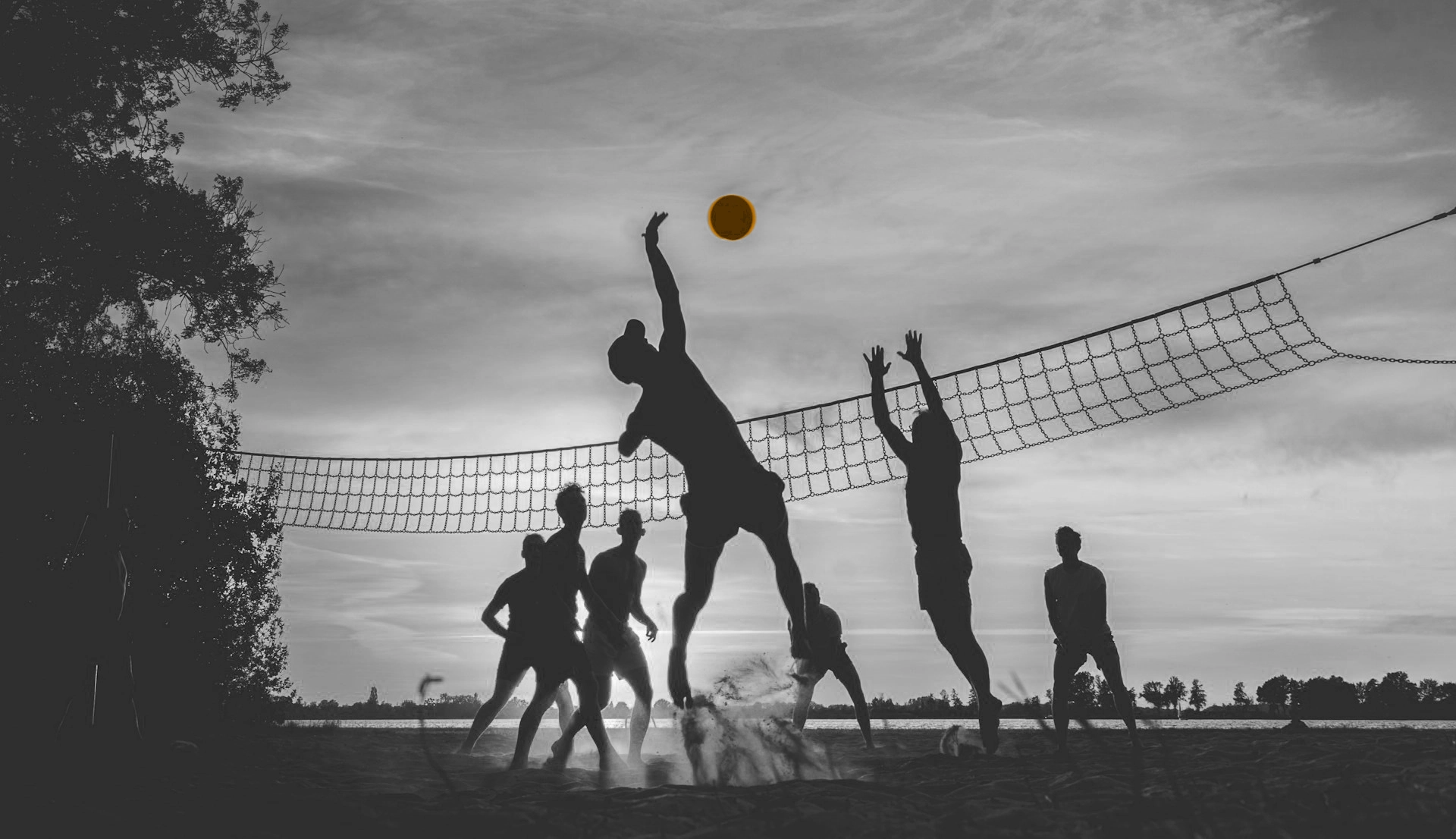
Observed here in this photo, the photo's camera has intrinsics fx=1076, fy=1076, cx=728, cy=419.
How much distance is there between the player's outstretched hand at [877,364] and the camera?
5.98 m

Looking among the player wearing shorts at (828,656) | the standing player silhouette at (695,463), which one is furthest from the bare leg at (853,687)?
the standing player silhouette at (695,463)

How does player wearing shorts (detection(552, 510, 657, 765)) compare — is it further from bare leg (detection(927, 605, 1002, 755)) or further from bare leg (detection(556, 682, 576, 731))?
bare leg (detection(927, 605, 1002, 755))

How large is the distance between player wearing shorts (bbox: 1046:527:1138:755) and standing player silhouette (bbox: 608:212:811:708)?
2.19 m

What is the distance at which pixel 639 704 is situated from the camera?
7.24 m

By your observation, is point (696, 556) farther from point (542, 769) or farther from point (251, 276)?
point (251, 276)

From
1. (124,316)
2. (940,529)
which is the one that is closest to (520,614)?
(940,529)

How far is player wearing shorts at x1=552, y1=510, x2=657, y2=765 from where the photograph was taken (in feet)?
22.4

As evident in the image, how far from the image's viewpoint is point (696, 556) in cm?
498

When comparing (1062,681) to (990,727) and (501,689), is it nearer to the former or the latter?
(990,727)

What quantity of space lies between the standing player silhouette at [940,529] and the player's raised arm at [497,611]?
7.90 feet

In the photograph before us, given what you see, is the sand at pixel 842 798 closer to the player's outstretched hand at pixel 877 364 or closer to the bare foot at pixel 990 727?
the bare foot at pixel 990 727

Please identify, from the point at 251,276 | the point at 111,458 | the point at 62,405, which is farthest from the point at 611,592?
the point at 62,405

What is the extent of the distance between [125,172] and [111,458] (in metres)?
5.05

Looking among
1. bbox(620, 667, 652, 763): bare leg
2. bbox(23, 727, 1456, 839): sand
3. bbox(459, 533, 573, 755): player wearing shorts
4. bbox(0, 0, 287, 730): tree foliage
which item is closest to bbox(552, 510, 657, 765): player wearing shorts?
bbox(620, 667, 652, 763): bare leg
